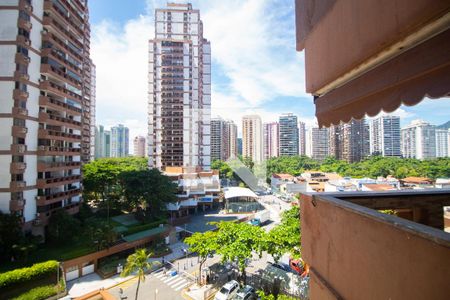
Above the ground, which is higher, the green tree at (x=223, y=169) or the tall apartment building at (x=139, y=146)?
the tall apartment building at (x=139, y=146)

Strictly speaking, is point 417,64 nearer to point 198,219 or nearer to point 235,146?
point 198,219

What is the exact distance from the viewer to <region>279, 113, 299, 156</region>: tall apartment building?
63781mm

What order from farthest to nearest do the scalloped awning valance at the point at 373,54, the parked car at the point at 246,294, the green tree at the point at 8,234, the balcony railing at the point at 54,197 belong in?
the balcony railing at the point at 54,197 < the green tree at the point at 8,234 < the parked car at the point at 246,294 < the scalloped awning valance at the point at 373,54

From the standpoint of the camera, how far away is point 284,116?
6391 cm

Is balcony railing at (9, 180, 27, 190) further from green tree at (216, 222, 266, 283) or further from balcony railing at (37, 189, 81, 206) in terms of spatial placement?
green tree at (216, 222, 266, 283)

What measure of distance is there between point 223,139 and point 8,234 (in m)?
40.0

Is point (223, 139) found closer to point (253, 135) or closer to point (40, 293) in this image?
point (253, 135)

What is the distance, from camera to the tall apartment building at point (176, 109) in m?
36.1

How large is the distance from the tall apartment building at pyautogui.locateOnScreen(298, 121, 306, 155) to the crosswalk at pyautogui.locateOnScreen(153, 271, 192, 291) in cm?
5814

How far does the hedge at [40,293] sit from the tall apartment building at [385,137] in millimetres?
53195

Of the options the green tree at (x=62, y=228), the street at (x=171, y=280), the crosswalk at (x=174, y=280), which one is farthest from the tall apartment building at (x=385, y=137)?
the green tree at (x=62, y=228)

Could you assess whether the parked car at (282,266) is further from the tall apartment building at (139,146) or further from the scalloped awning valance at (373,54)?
the tall apartment building at (139,146)

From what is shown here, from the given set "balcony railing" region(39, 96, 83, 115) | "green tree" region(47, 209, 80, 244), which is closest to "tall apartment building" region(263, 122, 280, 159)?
"balcony railing" region(39, 96, 83, 115)

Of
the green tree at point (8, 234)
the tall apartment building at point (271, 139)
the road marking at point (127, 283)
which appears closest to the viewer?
the green tree at point (8, 234)
